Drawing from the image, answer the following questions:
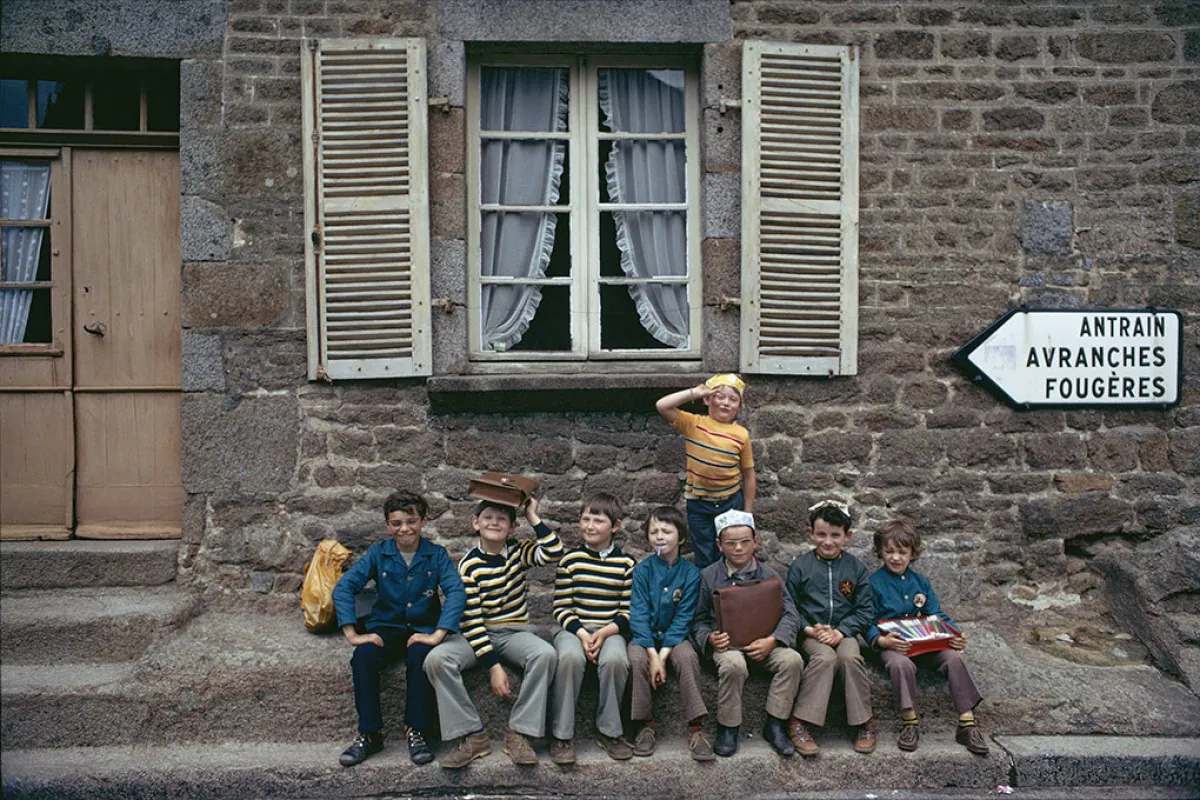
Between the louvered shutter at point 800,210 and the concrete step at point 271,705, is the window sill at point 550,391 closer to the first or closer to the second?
the louvered shutter at point 800,210

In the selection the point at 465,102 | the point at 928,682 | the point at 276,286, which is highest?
the point at 465,102

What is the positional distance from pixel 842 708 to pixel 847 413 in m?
1.62

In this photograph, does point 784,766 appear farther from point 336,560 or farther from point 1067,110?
point 1067,110

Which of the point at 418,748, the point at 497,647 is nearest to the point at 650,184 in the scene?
the point at 497,647

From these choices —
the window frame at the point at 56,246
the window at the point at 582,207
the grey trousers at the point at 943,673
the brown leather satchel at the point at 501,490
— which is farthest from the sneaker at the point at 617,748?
the window frame at the point at 56,246

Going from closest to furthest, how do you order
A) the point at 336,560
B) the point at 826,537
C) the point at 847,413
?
the point at 826,537 → the point at 336,560 → the point at 847,413

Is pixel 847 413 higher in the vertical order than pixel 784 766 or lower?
higher

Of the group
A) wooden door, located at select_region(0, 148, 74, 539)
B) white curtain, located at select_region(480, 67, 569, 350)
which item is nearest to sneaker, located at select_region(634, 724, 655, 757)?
white curtain, located at select_region(480, 67, 569, 350)

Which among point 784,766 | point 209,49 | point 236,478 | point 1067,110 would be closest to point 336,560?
point 236,478

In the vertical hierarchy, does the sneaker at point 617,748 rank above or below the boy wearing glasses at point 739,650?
below

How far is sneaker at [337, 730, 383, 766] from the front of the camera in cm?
436

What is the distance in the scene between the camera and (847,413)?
5641 mm

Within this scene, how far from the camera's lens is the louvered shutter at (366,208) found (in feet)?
17.7

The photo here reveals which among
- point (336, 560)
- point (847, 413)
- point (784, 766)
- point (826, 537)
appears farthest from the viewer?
point (847, 413)
